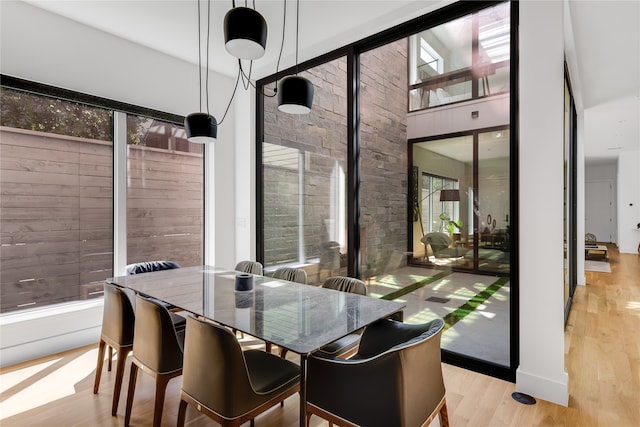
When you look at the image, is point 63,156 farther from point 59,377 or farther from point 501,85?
point 501,85

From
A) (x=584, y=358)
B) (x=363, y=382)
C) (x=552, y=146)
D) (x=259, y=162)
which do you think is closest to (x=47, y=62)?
(x=259, y=162)

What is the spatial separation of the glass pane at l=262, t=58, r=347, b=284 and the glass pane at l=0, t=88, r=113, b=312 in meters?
1.79

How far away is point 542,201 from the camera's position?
2.24m

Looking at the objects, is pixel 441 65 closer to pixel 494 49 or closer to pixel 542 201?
pixel 494 49

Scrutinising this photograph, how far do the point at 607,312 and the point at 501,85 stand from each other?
3432 millimetres

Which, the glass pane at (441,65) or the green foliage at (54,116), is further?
the green foliage at (54,116)

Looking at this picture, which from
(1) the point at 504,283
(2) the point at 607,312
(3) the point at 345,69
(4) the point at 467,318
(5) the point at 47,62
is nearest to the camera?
(1) the point at 504,283

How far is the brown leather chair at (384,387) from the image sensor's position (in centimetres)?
126

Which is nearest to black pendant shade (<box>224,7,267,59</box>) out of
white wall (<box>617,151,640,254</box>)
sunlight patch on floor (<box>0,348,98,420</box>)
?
sunlight patch on floor (<box>0,348,98,420</box>)

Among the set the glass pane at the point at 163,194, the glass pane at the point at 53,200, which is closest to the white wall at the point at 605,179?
the glass pane at the point at 163,194

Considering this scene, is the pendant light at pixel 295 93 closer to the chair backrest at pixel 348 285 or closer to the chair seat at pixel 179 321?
the chair backrest at pixel 348 285

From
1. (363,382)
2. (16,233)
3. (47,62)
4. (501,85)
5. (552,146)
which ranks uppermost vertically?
(47,62)

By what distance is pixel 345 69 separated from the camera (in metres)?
3.50

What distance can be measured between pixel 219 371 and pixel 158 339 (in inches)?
23.2
